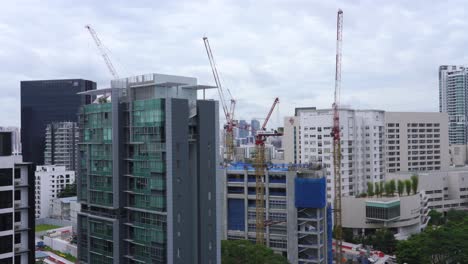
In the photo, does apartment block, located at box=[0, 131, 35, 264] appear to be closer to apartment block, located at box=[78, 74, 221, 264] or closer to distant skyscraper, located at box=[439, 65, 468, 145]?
apartment block, located at box=[78, 74, 221, 264]

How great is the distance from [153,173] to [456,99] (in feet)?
296

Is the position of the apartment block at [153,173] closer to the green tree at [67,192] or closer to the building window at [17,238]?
the building window at [17,238]

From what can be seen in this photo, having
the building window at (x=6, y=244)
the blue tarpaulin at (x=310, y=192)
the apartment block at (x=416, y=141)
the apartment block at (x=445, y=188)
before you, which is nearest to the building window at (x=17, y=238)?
the building window at (x=6, y=244)

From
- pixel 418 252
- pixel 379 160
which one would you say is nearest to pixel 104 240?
pixel 418 252

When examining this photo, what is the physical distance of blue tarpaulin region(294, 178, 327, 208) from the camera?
28422 mm

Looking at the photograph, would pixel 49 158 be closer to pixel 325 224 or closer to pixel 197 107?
pixel 325 224

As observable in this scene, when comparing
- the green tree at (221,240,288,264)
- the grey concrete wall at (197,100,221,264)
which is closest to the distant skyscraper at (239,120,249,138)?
the green tree at (221,240,288,264)

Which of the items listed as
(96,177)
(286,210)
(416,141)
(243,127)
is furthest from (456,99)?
(96,177)

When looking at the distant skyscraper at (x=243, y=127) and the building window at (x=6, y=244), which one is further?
the distant skyscraper at (x=243, y=127)

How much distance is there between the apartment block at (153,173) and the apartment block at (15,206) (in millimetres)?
3700

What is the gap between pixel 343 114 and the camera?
Answer: 5234 centimetres

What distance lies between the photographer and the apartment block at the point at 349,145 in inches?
2050

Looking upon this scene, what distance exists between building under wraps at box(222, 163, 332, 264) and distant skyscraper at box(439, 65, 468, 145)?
74991 millimetres

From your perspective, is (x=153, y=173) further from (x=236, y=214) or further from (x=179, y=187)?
(x=236, y=214)
